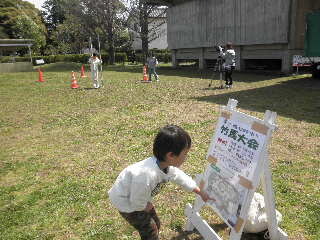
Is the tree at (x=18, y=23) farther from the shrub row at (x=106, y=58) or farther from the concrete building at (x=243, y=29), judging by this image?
the concrete building at (x=243, y=29)

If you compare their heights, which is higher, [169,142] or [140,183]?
[169,142]

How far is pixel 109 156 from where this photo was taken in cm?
683

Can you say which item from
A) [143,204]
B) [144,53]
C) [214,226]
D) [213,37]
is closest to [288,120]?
[214,226]

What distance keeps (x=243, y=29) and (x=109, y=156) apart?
65.4 feet

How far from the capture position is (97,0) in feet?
136

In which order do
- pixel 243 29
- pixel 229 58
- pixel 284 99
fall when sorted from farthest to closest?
pixel 243 29, pixel 229 58, pixel 284 99

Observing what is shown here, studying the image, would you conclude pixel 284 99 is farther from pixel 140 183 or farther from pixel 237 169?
pixel 140 183

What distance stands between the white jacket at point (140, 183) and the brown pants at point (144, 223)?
0.11 meters

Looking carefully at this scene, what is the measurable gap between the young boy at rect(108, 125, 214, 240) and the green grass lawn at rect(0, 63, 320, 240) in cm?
119

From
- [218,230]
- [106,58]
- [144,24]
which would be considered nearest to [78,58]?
[106,58]

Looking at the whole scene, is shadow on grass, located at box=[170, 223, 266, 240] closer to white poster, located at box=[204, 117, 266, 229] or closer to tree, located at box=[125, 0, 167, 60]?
white poster, located at box=[204, 117, 266, 229]

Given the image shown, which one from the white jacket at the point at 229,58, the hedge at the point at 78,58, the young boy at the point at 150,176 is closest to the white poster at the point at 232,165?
the young boy at the point at 150,176

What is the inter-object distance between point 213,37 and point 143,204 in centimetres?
2567

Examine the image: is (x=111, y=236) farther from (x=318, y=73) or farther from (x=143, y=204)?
(x=318, y=73)
